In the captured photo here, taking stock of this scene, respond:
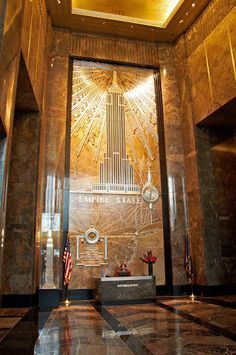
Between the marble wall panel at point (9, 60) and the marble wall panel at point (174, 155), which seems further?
the marble wall panel at point (174, 155)

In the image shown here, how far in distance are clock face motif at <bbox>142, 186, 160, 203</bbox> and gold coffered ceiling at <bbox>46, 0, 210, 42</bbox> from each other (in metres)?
4.60

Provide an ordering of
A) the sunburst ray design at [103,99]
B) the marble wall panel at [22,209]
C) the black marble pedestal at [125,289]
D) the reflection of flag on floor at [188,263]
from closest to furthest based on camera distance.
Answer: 1. the marble wall panel at [22,209]
2. the black marble pedestal at [125,289]
3. the reflection of flag on floor at [188,263]
4. the sunburst ray design at [103,99]

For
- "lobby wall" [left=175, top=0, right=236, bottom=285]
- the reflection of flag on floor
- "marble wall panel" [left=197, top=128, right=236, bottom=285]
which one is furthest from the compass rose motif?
the reflection of flag on floor

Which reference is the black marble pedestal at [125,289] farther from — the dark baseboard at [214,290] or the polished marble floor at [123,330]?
the dark baseboard at [214,290]

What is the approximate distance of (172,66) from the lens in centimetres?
944

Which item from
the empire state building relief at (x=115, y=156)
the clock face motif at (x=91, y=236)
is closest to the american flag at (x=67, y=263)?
the clock face motif at (x=91, y=236)

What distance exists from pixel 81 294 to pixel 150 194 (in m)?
3.05

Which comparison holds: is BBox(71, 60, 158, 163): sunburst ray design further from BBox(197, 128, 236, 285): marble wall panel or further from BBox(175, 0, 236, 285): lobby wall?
BBox(197, 128, 236, 285): marble wall panel

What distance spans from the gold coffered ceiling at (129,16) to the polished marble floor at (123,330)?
7.29 metres

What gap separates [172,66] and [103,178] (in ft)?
13.6

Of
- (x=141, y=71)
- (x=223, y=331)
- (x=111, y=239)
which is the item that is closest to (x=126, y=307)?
(x=111, y=239)

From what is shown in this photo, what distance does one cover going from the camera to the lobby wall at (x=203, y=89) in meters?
7.30

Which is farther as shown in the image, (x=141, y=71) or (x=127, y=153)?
(x=141, y=71)

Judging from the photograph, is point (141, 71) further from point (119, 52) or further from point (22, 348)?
point (22, 348)
